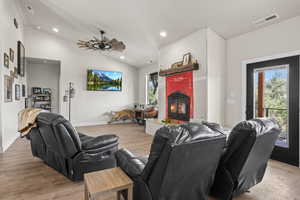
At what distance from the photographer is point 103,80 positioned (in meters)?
7.68

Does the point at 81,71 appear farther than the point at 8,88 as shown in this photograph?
Yes

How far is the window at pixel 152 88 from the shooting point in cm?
778

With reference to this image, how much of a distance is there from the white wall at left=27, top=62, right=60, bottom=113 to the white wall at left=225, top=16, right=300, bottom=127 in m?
7.25

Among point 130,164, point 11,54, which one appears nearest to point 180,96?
point 130,164

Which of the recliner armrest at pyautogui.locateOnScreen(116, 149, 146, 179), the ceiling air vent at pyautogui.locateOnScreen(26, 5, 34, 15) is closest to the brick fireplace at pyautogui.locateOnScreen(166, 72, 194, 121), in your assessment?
the recliner armrest at pyautogui.locateOnScreen(116, 149, 146, 179)

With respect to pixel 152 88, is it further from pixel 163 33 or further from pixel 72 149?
pixel 72 149

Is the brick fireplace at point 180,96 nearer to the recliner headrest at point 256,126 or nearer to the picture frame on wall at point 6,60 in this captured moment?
the recliner headrest at point 256,126

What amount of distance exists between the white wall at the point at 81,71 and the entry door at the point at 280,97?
589 cm

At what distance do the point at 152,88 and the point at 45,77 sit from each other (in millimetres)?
4932

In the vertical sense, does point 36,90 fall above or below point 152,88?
below

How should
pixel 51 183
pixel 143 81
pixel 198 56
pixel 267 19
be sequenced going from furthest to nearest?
pixel 143 81 < pixel 198 56 < pixel 267 19 < pixel 51 183

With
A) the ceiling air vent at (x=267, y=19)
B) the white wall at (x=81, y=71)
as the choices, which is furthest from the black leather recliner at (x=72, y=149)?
the white wall at (x=81, y=71)

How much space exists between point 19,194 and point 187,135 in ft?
7.63

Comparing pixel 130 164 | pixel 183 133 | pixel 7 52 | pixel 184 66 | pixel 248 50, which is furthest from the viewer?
pixel 184 66
